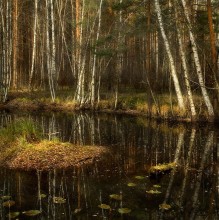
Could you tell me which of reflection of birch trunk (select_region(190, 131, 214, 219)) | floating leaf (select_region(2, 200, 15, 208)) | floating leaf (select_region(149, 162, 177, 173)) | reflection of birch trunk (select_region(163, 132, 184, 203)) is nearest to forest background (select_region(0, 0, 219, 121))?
reflection of birch trunk (select_region(190, 131, 214, 219))

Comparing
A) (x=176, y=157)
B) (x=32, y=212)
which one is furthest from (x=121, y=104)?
(x=32, y=212)

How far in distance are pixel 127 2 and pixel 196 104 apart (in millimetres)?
6430

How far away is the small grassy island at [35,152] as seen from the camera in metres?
9.34

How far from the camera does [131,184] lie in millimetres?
7605

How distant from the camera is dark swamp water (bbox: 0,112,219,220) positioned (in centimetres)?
624

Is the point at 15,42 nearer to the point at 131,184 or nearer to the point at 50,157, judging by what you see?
the point at 50,157

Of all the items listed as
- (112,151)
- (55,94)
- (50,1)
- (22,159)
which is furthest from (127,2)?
(22,159)

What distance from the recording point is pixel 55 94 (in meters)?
24.3

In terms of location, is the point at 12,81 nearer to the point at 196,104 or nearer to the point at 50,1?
the point at 50,1

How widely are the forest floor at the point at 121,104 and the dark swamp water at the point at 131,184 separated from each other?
482 cm

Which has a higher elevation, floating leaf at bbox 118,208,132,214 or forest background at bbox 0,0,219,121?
forest background at bbox 0,0,219,121

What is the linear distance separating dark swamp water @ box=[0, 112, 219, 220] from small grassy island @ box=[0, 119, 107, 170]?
1.56 feet

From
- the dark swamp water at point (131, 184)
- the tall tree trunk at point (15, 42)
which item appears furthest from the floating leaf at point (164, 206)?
the tall tree trunk at point (15, 42)

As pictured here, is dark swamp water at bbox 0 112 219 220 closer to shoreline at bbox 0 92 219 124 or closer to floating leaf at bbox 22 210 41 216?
floating leaf at bbox 22 210 41 216
